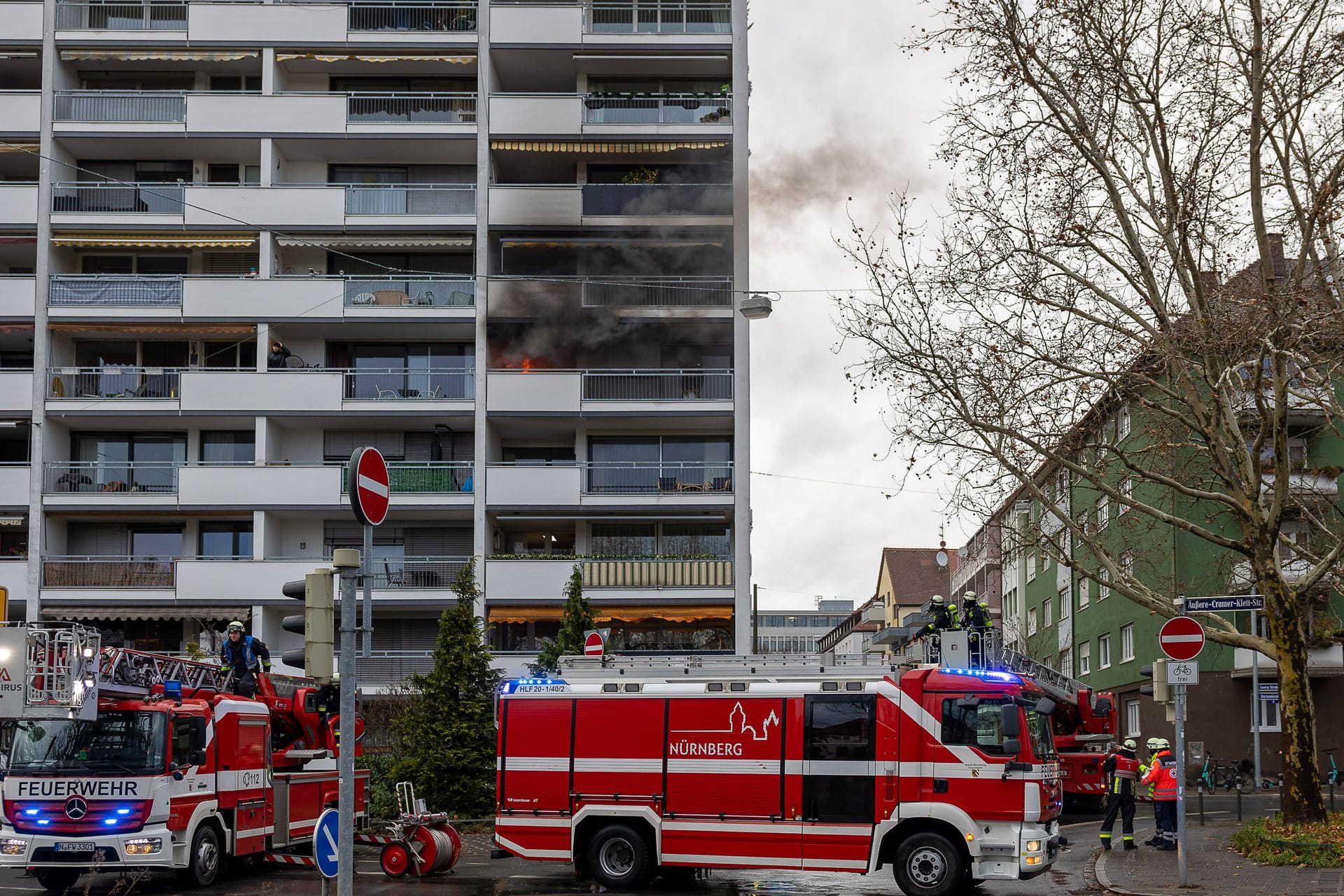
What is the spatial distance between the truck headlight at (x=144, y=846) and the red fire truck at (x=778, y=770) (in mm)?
4114

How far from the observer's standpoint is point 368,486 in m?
10.9

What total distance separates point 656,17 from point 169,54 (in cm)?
1443

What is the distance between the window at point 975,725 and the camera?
1705 cm

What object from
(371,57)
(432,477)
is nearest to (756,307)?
(432,477)

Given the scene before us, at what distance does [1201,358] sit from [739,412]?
2061 centimetres

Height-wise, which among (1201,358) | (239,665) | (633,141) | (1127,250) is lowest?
(239,665)

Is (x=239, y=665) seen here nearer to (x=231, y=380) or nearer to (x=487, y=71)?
(x=231, y=380)

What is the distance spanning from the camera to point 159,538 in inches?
1681

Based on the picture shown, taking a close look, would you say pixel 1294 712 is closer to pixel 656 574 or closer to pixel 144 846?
pixel 144 846

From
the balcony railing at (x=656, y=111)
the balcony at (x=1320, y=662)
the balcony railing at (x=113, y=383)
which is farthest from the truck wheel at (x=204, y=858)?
the balcony at (x=1320, y=662)

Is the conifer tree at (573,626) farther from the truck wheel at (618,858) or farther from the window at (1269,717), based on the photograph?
the window at (1269,717)

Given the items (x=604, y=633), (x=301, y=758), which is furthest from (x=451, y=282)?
(x=301, y=758)

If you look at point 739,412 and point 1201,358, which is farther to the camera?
point 739,412

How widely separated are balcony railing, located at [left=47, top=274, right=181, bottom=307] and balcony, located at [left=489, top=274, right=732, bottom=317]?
922 cm
